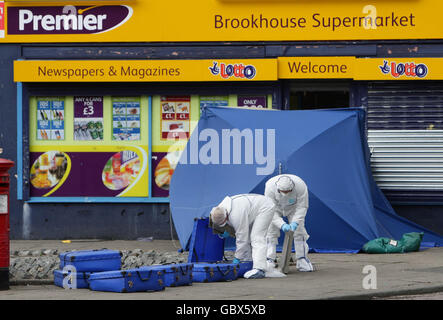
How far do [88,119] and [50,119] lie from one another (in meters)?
0.78

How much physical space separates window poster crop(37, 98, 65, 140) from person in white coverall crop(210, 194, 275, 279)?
7.16m

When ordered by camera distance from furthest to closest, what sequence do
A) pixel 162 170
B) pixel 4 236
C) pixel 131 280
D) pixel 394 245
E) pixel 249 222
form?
1. pixel 162 170
2. pixel 394 245
3. pixel 249 222
4. pixel 4 236
5. pixel 131 280

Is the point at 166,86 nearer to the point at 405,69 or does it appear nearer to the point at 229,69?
the point at 229,69

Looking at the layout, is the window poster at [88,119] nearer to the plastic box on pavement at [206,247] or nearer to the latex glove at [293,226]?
the plastic box on pavement at [206,247]

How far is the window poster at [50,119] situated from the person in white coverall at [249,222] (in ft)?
23.5

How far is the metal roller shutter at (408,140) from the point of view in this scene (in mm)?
17656

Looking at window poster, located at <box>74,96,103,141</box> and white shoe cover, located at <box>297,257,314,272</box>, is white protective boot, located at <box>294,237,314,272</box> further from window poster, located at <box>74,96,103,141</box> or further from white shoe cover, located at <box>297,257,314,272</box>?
window poster, located at <box>74,96,103,141</box>

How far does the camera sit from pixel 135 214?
1809 cm

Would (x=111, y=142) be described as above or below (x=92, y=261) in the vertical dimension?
above

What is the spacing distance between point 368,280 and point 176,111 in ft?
25.4

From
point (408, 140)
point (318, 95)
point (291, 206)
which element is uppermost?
point (318, 95)

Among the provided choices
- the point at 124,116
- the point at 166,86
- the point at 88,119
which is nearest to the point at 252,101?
the point at 166,86

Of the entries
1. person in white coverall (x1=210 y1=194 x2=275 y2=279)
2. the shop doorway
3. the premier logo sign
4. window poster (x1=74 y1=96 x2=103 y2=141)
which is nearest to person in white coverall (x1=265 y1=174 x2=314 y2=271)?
person in white coverall (x1=210 y1=194 x2=275 y2=279)

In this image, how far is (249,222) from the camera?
12078 mm
